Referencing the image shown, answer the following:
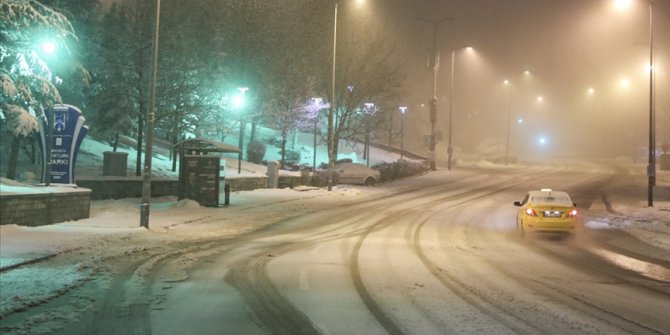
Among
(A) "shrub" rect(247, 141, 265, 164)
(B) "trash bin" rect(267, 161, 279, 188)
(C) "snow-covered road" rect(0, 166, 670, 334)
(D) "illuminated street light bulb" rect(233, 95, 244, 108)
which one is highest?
(D) "illuminated street light bulb" rect(233, 95, 244, 108)

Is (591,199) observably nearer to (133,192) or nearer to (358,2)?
(358,2)

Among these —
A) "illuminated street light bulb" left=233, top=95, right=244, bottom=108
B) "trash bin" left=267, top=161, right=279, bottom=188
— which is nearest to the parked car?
"trash bin" left=267, top=161, right=279, bottom=188

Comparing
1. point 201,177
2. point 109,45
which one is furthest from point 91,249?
point 109,45

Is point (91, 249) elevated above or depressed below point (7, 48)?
below

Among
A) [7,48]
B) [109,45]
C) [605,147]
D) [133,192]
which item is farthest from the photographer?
[605,147]

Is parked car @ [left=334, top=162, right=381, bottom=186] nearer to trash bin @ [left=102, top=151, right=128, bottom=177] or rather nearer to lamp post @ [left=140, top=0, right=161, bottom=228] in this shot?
trash bin @ [left=102, top=151, right=128, bottom=177]

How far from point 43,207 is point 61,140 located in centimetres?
403

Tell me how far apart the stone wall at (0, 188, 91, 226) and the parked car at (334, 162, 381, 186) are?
2380 centimetres

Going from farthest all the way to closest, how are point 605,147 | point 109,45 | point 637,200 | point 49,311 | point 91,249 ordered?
point 605,147
point 109,45
point 637,200
point 91,249
point 49,311

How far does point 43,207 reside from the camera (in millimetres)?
15594

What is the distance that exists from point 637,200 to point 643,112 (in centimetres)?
7521

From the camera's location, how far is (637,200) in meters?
31.6

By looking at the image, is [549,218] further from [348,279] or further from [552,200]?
[348,279]

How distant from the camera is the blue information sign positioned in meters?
18.7
